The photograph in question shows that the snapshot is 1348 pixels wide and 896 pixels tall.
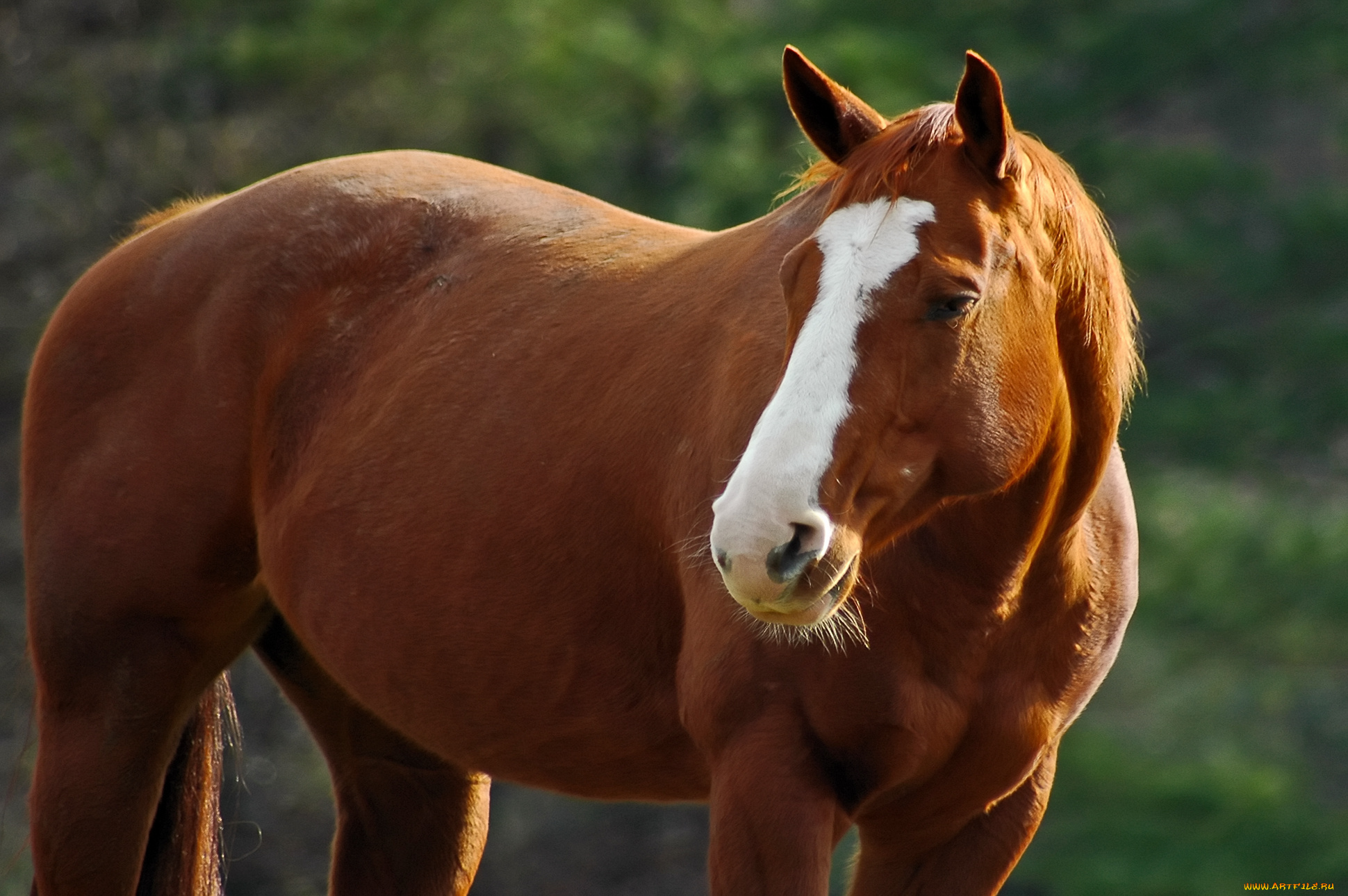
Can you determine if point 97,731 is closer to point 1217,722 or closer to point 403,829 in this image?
point 403,829

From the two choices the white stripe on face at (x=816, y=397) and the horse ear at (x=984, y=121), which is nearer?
the white stripe on face at (x=816, y=397)

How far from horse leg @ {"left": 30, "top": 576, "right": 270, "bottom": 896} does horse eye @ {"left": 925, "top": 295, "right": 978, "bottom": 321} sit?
1886 mm

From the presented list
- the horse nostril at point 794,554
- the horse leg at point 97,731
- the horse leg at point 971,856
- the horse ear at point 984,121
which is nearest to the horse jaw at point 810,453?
the horse nostril at point 794,554

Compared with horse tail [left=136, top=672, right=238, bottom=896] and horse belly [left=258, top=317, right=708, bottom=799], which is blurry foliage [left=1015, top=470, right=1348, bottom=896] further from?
horse belly [left=258, top=317, right=708, bottom=799]

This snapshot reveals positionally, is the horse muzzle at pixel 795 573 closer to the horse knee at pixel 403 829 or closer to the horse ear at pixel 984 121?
the horse ear at pixel 984 121

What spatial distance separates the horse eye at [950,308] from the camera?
2.14 meters

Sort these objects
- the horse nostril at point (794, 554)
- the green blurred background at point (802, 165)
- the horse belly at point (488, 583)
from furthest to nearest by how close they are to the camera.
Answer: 1. the green blurred background at point (802, 165)
2. the horse belly at point (488, 583)
3. the horse nostril at point (794, 554)

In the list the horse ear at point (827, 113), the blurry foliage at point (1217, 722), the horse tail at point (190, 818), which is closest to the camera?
the horse ear at point (827, 113)

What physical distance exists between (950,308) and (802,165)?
680 centimetres

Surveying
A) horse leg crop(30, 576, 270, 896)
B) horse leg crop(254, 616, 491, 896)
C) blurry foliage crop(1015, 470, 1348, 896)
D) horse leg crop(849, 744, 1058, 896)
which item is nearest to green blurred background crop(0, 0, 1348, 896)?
blurry foliage crop(1015, 470, 1348, 896)

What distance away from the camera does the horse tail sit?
3459 mm

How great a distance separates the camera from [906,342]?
2.13 meters

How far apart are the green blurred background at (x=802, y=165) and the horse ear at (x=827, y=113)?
628 cm

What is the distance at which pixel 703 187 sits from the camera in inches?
A: 356
